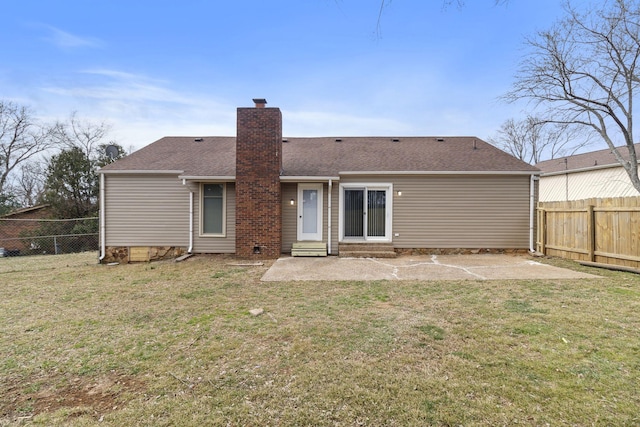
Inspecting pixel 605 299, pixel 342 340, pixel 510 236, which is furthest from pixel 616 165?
pixel 342 340

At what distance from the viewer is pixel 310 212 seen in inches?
384

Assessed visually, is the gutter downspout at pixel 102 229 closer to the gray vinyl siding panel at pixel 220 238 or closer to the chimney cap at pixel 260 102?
the gray vinyl siding panel at pixel 220 238

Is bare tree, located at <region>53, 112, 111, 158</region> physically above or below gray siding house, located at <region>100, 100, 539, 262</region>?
above

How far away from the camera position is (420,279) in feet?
21.0

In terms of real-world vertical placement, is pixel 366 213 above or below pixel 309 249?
above

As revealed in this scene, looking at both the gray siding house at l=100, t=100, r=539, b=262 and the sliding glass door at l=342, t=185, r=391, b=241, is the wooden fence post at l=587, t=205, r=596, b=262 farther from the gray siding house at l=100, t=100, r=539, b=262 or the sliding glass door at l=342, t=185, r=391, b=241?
the sliding glass door at l=342, t=185, r=391, b=241

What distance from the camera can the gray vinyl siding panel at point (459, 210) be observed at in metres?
9.72

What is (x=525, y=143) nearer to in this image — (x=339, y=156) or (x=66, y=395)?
(x=339, y=156)

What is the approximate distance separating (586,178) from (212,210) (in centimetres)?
2040

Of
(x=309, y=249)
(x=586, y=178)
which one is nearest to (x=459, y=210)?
(x=309, y=249)

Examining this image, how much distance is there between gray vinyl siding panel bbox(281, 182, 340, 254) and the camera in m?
9.66

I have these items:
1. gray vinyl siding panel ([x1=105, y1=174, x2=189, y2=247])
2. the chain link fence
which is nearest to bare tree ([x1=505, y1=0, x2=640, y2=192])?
gray vinyl siding panel ([x1=105, y1=174, x2=189, y2=247])

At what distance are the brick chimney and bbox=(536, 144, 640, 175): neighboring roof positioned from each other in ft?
52.5

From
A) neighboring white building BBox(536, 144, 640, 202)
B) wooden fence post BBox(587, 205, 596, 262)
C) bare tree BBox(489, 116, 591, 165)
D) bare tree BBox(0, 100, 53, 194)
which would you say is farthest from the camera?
bare tree BBox(489, 116, 591, 165)
